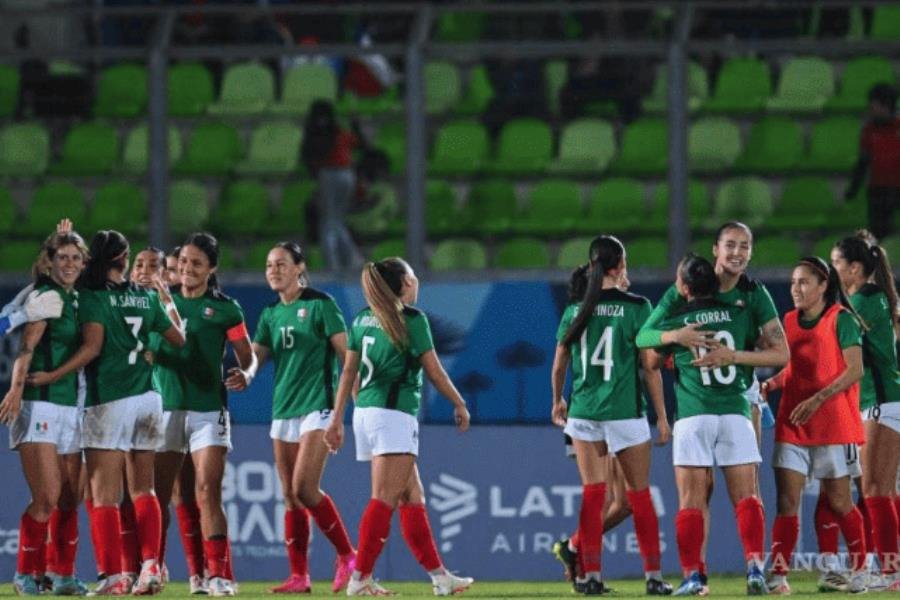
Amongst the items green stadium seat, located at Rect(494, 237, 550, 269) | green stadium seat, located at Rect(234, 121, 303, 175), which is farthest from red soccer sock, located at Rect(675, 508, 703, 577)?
green stadium seat, located at Rect(234, 121, 303, 175)

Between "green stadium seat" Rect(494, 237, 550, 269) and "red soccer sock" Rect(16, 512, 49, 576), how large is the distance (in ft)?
18.6

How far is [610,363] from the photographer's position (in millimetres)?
10047

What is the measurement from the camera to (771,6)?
1531 cm

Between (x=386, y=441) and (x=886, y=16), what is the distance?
7.84 metres

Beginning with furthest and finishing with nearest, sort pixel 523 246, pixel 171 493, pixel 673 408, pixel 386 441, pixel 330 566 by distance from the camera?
pixel 523 246 < pixel 673 408 < pixel 330 566 < pixel 171 493 < pixel 386 441

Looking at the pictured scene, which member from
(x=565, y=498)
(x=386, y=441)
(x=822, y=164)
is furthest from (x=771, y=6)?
(x=386, y=441)

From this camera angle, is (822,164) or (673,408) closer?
(673,408)

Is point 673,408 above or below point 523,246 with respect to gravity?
below

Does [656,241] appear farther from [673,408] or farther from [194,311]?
[194,311]

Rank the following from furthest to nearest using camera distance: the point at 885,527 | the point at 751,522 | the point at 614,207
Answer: the point at 614,207 → the point at 885,527 → the point at 751,522

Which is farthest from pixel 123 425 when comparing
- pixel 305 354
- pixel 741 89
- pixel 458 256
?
pixel 741 89

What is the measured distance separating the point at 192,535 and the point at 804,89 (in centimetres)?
716

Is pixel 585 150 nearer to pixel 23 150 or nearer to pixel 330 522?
A: pixel 23 150

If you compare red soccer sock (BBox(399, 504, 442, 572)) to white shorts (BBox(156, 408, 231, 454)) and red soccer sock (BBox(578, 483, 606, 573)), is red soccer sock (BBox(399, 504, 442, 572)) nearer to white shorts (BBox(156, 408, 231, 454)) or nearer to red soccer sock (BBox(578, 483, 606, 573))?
red soccer sock (BBox(578, 483, 606, 573))
